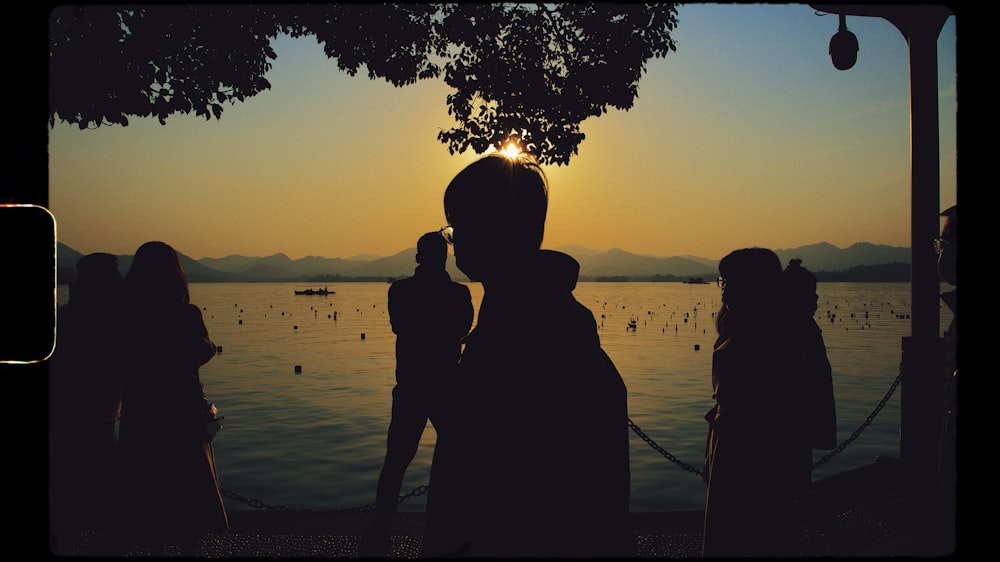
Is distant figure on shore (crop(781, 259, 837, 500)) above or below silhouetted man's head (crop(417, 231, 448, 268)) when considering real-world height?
below

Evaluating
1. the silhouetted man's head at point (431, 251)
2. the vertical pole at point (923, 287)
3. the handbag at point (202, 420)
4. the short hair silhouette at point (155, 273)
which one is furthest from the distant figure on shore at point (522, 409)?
the vertical pole at point (923, 287)

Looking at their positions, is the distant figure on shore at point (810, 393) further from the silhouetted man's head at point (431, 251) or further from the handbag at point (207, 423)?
the handbag at point (207, 423)

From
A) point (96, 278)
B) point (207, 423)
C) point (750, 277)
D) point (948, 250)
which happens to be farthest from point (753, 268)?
point (96, 278)

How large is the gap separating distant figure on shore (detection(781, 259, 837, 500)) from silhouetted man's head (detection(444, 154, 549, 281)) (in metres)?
3.07

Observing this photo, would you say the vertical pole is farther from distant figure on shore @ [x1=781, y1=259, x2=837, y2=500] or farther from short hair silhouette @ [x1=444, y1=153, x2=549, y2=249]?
short hair silhouette @ [x1=444, y1=153, x2=549, y2=249]

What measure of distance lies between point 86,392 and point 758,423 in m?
4.37

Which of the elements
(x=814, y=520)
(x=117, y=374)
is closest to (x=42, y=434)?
(x=117, y=374)

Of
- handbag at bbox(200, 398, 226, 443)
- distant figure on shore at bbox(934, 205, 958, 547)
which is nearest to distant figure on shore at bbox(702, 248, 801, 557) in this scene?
distant figure on shore at bbox(934, 205, 958, 547)

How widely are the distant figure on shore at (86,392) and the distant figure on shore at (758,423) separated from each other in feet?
13.1

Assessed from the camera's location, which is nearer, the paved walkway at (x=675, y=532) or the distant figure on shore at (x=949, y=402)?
the distant figure on shore at (x=949, y=402)

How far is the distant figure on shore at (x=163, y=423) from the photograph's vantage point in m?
4.81

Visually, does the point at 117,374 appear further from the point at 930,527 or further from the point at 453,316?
the point at 930,527

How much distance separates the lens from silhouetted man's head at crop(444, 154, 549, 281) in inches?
59.2

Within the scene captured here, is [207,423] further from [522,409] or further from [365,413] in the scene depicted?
[365,413]
